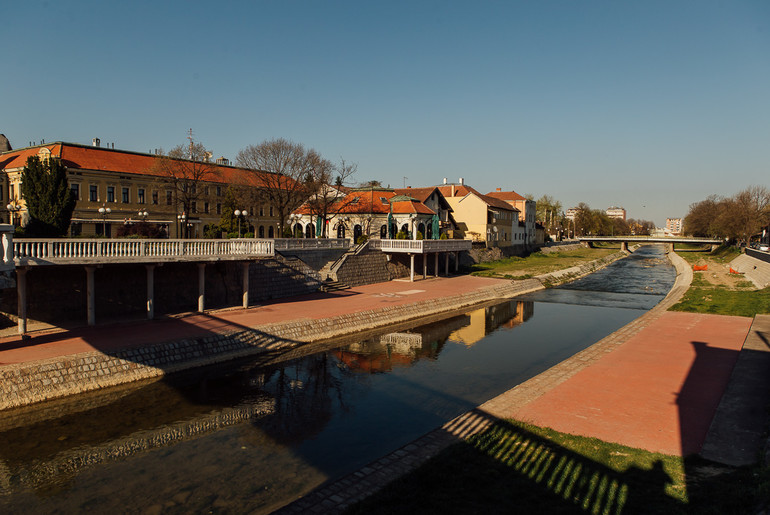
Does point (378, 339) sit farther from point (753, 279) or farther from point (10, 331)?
point (753, 279)

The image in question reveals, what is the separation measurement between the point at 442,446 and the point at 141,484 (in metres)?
6.42

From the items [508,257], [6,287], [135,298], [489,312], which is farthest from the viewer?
[508,257]

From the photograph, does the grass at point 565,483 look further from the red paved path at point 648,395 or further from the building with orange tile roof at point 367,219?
the building with orange tile roof at point 367,219

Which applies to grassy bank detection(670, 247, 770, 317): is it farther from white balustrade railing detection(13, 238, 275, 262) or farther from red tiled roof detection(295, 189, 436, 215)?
white balustrade railing detection(13, 238, 275, 262)

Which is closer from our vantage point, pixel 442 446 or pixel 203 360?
pixel 442 446

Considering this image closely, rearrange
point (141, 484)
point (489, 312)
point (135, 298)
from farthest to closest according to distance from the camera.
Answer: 1. point (489, 312)
2. point (135, 298)
3. point (141, 484)

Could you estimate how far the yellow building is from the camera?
42.8 meters

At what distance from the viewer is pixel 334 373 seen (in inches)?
727

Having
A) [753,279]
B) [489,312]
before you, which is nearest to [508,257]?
[753,279]

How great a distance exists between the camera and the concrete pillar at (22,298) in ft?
56.4

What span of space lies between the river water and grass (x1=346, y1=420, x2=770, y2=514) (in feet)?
7.46

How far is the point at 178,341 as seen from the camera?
18234 mm

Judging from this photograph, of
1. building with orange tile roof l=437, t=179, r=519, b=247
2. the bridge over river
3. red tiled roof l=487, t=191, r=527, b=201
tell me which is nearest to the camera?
the bridge over river

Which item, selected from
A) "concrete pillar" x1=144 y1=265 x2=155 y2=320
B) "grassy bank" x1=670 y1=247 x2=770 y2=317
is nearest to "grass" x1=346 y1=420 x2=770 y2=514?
"concrete pillar" x1=144 y1=265 x2=155 y2=320
